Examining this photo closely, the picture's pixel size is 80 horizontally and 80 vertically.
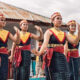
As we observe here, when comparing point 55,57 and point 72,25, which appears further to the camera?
point 72,25

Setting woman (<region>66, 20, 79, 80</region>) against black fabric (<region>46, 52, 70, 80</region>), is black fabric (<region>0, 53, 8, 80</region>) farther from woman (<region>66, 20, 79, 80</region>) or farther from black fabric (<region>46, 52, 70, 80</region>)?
woman (<region>66, 20, 79, 80</region>)

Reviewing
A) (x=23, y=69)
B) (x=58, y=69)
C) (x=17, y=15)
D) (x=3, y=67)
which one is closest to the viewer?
(x=58, y=69)

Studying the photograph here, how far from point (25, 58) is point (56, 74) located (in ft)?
5.46

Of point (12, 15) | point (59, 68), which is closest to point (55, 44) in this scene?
point (59, 68)

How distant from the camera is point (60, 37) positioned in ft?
13.6

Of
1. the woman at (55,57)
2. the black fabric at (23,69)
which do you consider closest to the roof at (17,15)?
the black fabric at (23,69)

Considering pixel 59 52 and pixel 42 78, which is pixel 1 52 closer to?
pixel 59 52

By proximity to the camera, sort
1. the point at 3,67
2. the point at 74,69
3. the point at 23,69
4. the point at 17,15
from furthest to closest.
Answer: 1. the point at 17,15
2. the point at 23,69
3. the point at 74,69
4. the point at 3,67

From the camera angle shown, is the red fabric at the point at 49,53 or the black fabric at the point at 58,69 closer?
the black fabric at the point at 58,69

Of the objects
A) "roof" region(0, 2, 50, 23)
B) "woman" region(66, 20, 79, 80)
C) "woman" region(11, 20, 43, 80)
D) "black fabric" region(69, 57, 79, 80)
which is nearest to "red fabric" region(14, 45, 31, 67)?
"woman" region(11, 20, 43, 80)

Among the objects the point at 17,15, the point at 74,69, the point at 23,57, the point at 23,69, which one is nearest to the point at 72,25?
the point at 74,69

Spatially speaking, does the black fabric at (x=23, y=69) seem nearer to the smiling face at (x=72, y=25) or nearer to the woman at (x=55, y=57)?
the smiling face at (x=72, y=25)

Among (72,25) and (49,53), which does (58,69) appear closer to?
(49,53)

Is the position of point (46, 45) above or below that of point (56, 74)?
above
